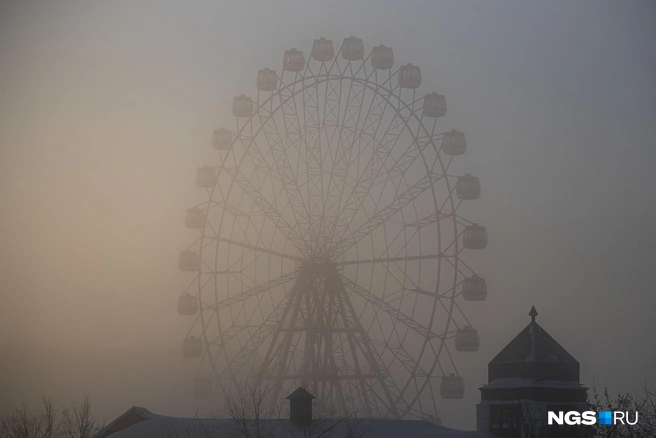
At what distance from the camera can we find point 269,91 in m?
69.0

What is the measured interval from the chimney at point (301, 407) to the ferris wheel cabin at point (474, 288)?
418 inches

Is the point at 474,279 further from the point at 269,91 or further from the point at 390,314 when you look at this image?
the point at 269,91

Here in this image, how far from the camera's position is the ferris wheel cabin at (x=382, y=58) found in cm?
6888

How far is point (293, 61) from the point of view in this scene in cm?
6944

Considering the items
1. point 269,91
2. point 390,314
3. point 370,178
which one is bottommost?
point 390,314

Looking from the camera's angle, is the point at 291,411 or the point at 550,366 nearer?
the point at 291,411

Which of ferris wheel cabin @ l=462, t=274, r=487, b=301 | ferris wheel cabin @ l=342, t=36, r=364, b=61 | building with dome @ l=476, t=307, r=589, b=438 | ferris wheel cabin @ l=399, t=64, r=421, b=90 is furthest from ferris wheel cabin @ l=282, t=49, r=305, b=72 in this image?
building with dome @ l=476, t=307, r=589, b=438

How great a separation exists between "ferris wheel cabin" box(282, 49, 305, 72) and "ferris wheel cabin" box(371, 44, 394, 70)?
11.2ft

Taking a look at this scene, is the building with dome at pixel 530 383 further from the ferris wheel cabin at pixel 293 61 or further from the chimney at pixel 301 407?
the ferris wheel cabin at pixel 293 61

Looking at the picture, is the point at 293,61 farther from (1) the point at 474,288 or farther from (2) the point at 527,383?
(2) the point at 527,383

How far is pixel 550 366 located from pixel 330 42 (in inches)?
740

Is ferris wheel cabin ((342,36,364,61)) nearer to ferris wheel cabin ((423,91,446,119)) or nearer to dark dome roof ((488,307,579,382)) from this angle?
ferris wheel cabin ((423,91,446,119))

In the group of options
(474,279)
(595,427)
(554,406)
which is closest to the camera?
(595,427)

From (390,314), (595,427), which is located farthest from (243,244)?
(595,427)
